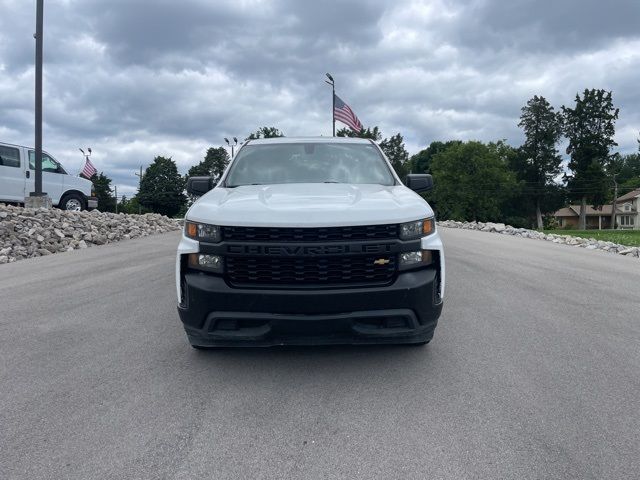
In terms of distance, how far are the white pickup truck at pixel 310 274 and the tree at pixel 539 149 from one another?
7249 centimetres

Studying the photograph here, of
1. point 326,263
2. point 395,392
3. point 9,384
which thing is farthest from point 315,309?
point 9,384

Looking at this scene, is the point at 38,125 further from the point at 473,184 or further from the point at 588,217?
the point at 588,217

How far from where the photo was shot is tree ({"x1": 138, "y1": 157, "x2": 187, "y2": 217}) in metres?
79.4

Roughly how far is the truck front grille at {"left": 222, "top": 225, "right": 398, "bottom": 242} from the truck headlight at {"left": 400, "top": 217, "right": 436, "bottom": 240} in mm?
66

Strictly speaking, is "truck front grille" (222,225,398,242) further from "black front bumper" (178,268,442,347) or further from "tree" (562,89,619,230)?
"tree" (562,89,619,230)

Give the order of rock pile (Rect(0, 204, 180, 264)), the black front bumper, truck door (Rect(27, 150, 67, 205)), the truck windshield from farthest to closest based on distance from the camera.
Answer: truck door (Rect(27, 150, 67, 205))
rock pile (Rect(0, 204, 180, 264))
the truck windshield
the black front bumper

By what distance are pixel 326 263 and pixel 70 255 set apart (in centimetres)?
815

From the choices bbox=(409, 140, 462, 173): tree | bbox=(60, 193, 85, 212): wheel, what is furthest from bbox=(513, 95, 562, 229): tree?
bbox=(60, 193, 85, 212): wheel

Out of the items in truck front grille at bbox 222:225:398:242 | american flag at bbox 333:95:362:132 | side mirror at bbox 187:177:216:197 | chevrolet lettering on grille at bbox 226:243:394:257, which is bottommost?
chevrolet lettering on grille at bbox 226:243:394:257

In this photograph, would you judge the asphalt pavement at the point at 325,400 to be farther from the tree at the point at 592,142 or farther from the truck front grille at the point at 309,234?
the tree at the point at 592,142

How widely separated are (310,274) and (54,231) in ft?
32.8

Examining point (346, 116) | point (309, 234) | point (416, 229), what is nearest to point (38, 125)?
point (346, 116)

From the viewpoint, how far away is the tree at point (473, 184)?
66.6m

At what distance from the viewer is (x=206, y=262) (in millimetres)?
3326
